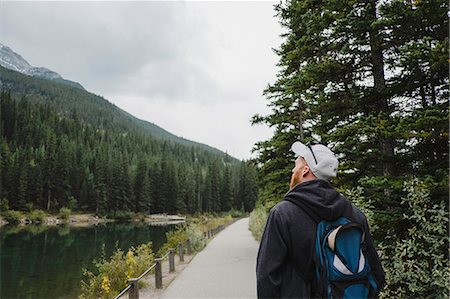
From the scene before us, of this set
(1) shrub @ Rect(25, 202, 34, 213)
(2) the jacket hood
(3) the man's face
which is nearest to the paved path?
(3) the man's face

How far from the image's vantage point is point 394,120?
574cm

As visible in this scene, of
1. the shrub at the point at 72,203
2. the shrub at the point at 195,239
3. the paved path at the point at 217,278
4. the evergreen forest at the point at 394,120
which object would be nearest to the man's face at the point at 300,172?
the evergreen forest at the point at 394,120

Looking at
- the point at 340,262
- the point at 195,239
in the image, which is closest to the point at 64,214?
the point at 195,239

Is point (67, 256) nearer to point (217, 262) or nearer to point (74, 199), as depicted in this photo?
point (217, 262)

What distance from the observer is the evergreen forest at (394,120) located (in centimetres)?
516

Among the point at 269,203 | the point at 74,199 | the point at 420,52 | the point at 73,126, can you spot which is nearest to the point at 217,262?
the point at 269,203

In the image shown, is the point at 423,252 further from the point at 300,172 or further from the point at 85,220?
the point at 85,220

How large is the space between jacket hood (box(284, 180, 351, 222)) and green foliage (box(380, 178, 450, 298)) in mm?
3412

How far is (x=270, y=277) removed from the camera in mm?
2021

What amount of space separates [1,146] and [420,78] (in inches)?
3554

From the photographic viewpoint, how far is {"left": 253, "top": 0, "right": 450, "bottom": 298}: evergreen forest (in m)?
5.16

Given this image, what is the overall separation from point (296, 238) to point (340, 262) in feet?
0.84

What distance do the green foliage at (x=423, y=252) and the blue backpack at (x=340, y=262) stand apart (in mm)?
3406

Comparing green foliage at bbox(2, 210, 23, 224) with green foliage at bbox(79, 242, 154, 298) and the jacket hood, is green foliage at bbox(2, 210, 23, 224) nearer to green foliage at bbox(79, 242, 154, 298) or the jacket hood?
green foliage at bbox(79, 242, 154, 298)
